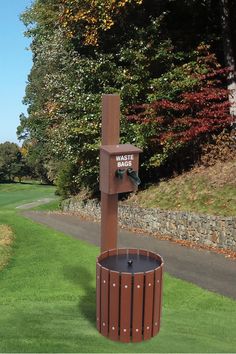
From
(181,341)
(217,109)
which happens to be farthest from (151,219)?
(181,341)

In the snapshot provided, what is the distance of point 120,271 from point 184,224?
873 cm

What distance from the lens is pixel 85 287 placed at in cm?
913

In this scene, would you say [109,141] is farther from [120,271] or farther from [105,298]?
[105,298]

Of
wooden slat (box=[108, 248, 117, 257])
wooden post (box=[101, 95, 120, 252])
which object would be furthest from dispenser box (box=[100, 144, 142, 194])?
wooden slat (box=[108, 248, 117, 257])

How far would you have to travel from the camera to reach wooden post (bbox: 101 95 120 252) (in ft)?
20.9

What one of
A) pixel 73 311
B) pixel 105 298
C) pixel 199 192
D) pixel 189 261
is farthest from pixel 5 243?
pixel 105 298

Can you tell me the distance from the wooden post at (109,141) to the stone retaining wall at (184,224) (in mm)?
6498

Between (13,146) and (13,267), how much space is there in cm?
7175

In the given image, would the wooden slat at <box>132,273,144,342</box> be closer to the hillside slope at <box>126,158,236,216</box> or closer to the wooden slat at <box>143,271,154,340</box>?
the wooden slat at <box>143,271,154,340</box>

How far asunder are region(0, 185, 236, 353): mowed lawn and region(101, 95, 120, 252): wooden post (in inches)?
48.7

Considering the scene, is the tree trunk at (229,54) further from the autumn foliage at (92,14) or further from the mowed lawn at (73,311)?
the mowed lawn at (73,311)

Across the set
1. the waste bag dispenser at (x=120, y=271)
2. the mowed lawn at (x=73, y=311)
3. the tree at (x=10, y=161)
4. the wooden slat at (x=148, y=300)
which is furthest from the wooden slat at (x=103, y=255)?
the tree at (x=10, y=161)

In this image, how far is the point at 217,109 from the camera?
1694 cm

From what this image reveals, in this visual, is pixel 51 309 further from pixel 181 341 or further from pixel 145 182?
pixel 145 182
